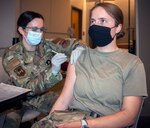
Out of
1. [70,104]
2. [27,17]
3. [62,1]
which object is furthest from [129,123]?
[62,1]

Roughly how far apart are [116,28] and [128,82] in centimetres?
35

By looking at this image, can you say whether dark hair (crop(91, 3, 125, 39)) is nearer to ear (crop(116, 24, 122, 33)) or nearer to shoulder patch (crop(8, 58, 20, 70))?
ear (crop(116, 24, 122, 33))

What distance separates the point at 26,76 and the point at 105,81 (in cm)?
79

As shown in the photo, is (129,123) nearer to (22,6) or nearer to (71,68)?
(71,68)

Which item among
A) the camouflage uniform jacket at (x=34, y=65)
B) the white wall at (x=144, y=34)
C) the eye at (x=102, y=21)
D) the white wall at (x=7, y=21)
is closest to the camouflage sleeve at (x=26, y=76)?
the camouflage uniform jacket at (x=34, y=65)

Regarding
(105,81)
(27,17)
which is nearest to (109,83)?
(105,81)

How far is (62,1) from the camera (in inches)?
183

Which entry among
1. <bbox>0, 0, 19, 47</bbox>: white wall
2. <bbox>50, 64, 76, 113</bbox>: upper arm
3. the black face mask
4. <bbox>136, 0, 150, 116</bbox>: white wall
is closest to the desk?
<bbox>50, 64, 76, 113</bbox>: upper arm

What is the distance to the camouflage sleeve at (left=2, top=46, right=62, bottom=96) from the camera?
1604 millimetres

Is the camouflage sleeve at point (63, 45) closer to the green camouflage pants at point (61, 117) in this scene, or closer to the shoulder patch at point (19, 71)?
the shoulder patch at point (19, 71)

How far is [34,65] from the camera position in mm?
1814

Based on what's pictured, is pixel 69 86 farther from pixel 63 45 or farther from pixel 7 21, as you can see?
pixel 7 21

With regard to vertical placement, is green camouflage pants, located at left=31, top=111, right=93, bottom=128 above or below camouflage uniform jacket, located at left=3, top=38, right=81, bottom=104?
below

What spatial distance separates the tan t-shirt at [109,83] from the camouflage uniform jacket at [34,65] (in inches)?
18.4
